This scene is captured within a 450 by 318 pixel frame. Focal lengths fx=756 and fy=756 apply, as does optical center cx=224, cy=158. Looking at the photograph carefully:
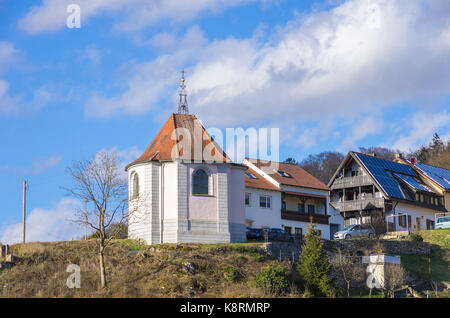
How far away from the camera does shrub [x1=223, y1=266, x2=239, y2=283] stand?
4334cm

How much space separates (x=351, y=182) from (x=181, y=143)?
26.3m

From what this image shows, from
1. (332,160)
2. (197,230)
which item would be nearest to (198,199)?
(197,230)

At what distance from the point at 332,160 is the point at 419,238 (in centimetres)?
6403

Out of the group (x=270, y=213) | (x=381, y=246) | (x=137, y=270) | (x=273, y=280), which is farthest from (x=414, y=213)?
(x=137, y=270)

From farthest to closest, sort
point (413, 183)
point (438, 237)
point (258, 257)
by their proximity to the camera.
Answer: point (413, 183) < point (438, 237) < point (258, 257)

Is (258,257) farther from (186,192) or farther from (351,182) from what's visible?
(351,182)

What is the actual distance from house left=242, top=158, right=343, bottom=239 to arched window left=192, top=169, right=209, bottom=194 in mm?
9770

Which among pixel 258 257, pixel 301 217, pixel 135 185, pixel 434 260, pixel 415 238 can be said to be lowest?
pixel 434 260

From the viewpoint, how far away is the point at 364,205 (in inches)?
2854

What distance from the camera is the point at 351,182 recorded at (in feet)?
244

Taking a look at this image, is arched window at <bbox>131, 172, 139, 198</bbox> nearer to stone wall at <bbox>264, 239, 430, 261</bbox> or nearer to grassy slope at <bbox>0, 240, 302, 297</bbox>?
grassy slope at <bbox>0, 240, 302, 297</bbox>

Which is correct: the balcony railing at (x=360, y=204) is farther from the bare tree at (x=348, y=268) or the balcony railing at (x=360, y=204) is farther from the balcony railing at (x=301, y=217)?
the bare tree at (x=348, y=268)
